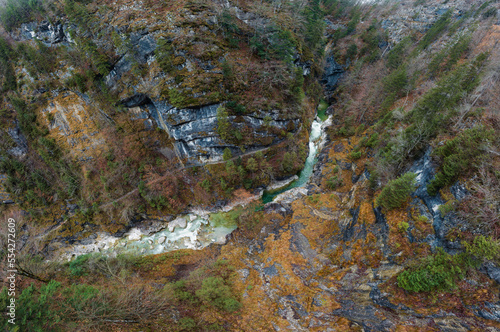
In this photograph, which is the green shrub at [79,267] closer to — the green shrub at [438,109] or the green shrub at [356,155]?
the green shrub at [438,109]

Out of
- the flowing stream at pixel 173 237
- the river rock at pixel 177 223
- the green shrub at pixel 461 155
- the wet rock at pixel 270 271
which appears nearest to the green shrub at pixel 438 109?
the green shrub at pixel 461 155

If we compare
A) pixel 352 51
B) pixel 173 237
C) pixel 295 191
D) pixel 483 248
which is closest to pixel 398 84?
pixel 352 51

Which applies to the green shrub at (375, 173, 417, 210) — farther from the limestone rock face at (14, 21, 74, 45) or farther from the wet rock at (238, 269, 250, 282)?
the limestone rock face at (14, 21, 74, 45)

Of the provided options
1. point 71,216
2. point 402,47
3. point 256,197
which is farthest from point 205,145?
point 402,47

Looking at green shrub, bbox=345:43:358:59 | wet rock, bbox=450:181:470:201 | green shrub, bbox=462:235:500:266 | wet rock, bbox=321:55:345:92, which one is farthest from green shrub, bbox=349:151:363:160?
green shrub, bbox=345:43:358:59

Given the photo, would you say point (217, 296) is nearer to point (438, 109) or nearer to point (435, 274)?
point (435, 274)

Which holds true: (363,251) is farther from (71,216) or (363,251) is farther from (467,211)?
(71,216)
